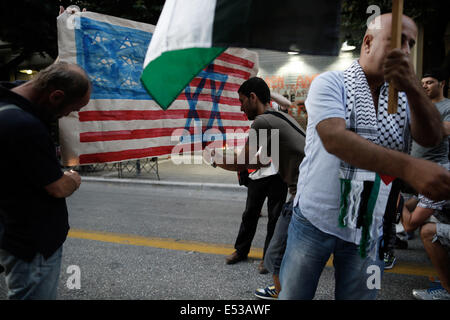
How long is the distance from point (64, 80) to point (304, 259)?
4.92 ft

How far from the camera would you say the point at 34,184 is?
1.60 metres

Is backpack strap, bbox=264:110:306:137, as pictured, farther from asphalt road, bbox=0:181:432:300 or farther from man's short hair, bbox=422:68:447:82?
man's short hair, bbox=422:68:447:82

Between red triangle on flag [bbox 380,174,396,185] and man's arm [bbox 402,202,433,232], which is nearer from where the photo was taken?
red triangle on flag [bbox 380,174,396,185]

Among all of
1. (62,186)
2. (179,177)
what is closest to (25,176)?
(62,186)

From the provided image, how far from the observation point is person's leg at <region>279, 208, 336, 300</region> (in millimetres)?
1525

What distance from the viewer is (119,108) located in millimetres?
2244

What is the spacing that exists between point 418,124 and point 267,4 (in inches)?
30.8

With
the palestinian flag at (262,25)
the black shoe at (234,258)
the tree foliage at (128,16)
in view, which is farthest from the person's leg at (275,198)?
→ the tree foliage at (128,16)

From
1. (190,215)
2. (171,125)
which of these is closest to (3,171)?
(171,125)

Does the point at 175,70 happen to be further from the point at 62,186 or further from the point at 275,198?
the point at 275,198

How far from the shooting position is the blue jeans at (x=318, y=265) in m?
1.53

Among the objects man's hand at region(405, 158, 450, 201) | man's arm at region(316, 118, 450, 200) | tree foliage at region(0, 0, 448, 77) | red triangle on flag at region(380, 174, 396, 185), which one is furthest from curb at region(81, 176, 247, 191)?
man's hand at region(405, 158, 450, 201)

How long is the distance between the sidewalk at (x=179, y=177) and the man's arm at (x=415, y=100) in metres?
6.75
